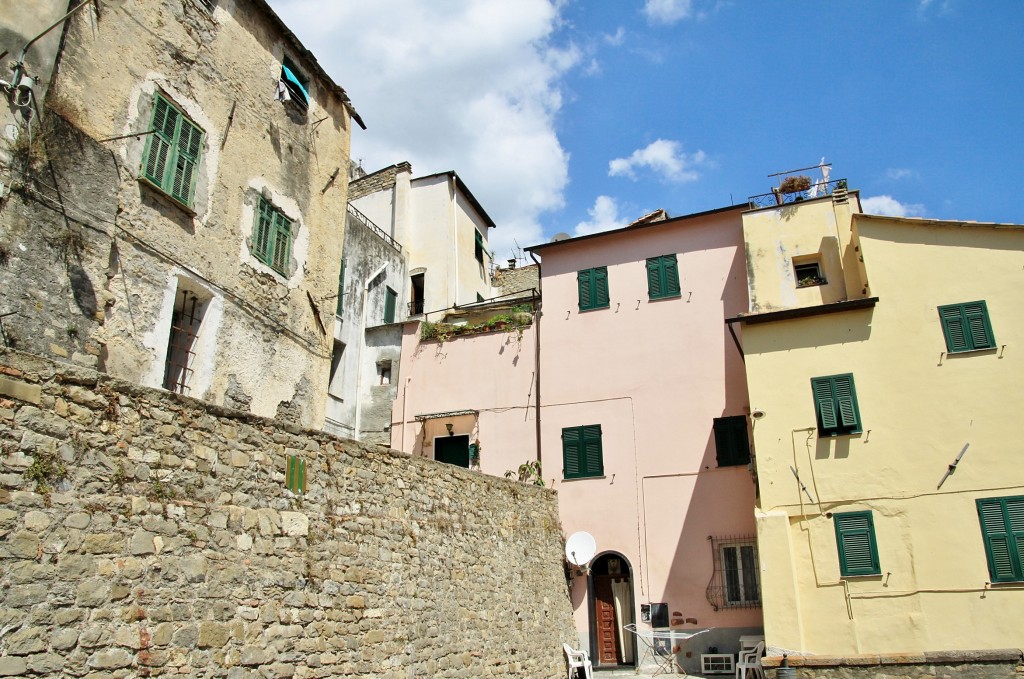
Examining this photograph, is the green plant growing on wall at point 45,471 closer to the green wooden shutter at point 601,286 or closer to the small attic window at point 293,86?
the small attic window at point 293,86

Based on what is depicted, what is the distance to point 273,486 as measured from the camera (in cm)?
937

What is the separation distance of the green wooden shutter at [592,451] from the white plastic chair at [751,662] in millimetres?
5149

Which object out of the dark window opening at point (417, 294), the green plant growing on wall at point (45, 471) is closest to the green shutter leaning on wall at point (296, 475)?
the green plant growing on wall at point (45, 471)

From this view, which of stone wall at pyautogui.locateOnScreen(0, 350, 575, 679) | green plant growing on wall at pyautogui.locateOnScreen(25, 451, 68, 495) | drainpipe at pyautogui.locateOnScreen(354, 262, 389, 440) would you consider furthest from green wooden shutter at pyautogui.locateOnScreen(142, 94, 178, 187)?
drainpipe at pyautogui.locateOnScreen(354, 262, 389, 440)

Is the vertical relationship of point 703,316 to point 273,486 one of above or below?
above

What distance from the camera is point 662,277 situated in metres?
20.1

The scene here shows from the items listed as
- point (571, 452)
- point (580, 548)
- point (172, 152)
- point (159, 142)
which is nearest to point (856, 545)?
point (580, 548)

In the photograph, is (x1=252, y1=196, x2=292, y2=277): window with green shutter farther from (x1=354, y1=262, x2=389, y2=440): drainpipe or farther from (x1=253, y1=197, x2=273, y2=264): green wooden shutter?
(x1=354, y1=262, x2=389, y2=440): drainpipe

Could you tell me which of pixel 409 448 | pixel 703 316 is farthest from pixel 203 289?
pixel 703 316

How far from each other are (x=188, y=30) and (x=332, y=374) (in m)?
10.2

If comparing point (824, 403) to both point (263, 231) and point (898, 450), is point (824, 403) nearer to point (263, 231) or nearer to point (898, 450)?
point (898, 450)

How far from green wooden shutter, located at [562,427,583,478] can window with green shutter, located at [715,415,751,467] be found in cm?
336

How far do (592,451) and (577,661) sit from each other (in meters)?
4.87

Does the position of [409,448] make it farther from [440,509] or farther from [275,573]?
[275,573]
